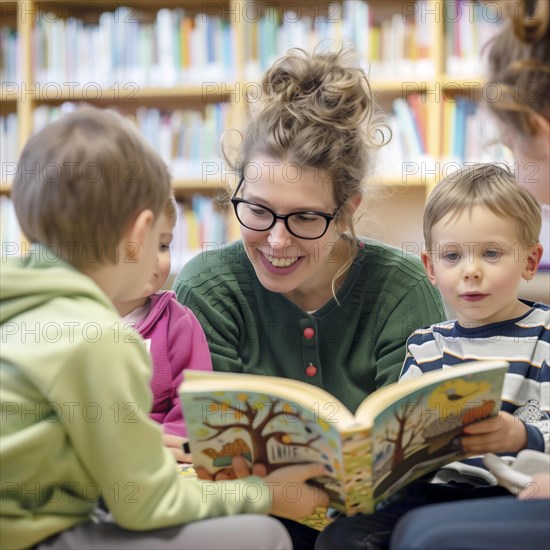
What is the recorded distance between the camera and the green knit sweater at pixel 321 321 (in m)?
1.56

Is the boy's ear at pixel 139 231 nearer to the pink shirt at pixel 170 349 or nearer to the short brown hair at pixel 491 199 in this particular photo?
the pink shirt at pixel 170 349

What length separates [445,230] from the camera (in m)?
1.33

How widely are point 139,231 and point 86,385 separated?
227 millimetres

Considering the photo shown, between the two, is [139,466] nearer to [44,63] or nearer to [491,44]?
[491,44]

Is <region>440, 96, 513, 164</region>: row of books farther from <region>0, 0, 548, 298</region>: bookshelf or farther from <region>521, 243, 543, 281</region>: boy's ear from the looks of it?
<region>521, 243, 543, 281</region>: boy's ear

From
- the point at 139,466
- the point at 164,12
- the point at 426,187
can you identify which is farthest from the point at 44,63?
the point at 139,466

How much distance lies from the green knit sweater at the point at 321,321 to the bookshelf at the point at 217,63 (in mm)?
1512

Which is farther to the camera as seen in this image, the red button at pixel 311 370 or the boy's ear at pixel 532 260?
the red button at pixel 311 370

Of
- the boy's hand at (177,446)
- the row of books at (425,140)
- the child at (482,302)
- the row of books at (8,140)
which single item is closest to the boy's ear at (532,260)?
the child at (482,302)

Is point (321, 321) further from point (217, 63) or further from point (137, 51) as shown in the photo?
point (137, 51)

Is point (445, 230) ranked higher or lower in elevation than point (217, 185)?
lower

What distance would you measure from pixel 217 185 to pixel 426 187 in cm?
84

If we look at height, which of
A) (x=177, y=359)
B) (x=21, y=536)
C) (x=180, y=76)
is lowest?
(x=21, y=536)

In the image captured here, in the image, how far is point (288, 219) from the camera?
1468 millimetres
